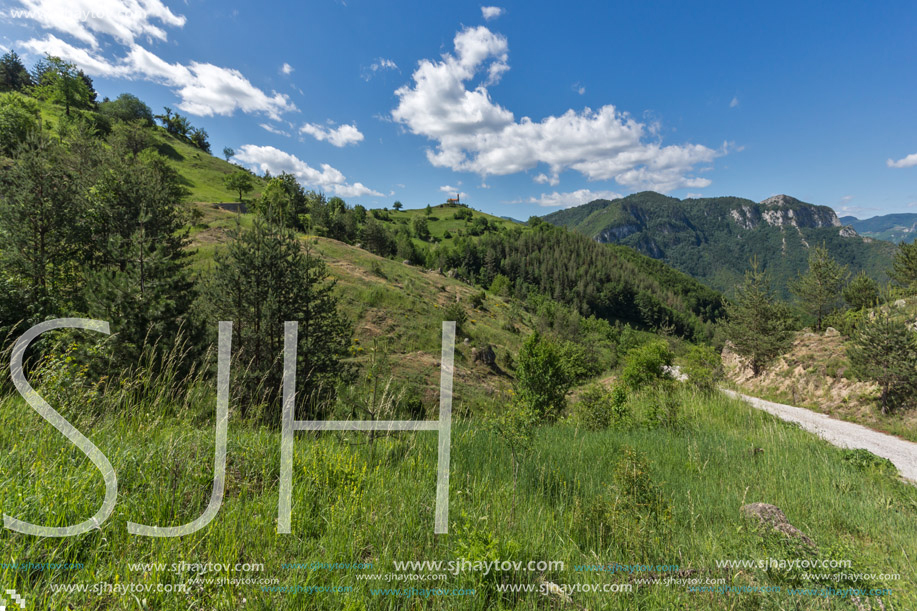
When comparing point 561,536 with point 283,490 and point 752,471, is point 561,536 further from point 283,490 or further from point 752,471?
point 752,471

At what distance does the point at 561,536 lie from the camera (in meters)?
3.01

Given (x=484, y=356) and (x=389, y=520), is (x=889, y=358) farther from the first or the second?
(x=389, y=520)

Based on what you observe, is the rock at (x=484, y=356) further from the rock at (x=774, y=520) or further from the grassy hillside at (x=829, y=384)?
the rock at (x=774, y=520)

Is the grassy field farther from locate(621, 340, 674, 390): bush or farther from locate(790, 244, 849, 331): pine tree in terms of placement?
locate(790, 244, 849, 331): pine tree

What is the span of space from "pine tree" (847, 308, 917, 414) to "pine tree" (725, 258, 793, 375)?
10.3 metres

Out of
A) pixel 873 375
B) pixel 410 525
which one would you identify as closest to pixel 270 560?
pixel 410 525

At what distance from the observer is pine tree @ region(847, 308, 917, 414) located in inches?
626

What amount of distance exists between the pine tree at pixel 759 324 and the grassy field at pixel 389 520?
29.9 metres

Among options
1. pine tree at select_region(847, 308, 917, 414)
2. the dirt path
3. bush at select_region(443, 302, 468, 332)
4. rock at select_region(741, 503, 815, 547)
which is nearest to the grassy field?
rock at select_region(741, 503, 815, 547)

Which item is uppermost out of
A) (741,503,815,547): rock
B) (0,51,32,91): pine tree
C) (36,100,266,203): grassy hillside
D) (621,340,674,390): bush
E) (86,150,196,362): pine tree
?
(0,51,32,91): pine tree

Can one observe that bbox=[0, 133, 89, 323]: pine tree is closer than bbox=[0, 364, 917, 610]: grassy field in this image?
No

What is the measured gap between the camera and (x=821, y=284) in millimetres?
35375

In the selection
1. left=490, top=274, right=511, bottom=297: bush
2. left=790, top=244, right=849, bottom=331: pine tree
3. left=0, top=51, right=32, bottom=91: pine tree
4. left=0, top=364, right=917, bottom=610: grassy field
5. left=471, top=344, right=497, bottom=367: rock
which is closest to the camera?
left=0, top=364, right=917, bottom=610: grassy field

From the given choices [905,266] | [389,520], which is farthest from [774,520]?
[905,266]
